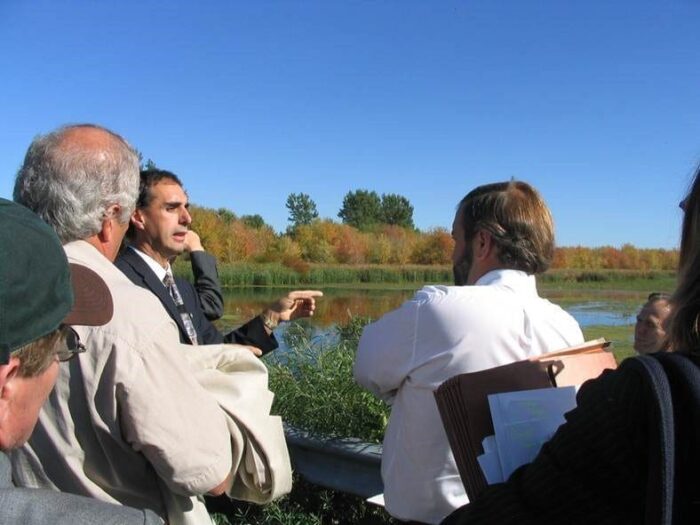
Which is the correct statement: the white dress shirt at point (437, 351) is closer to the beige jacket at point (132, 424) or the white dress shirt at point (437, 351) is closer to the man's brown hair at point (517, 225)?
the man's brown hair at point (517, 225)

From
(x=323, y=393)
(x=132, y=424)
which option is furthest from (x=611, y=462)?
(x=323, y=393)

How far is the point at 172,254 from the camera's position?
366cm

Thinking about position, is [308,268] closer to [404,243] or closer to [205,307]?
[404,243]

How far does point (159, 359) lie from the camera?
1.75 m

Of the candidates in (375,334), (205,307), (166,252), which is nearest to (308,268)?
(205,307)

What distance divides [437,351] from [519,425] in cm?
74

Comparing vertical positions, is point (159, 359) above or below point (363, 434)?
above

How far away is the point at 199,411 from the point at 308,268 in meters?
10.3

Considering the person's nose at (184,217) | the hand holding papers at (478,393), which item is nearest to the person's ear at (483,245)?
the hand holding papers at (478,393)

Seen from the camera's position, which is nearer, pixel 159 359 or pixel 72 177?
pixel 159 359

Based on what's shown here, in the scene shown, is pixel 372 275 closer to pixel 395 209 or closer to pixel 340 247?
pixel 340 247

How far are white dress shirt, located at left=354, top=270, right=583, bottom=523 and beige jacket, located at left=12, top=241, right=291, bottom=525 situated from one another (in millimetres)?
610

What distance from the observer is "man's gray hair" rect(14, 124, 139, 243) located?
2.01 m

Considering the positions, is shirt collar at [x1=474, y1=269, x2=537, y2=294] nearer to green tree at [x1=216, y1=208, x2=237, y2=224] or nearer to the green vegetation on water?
the green vegetation on water
